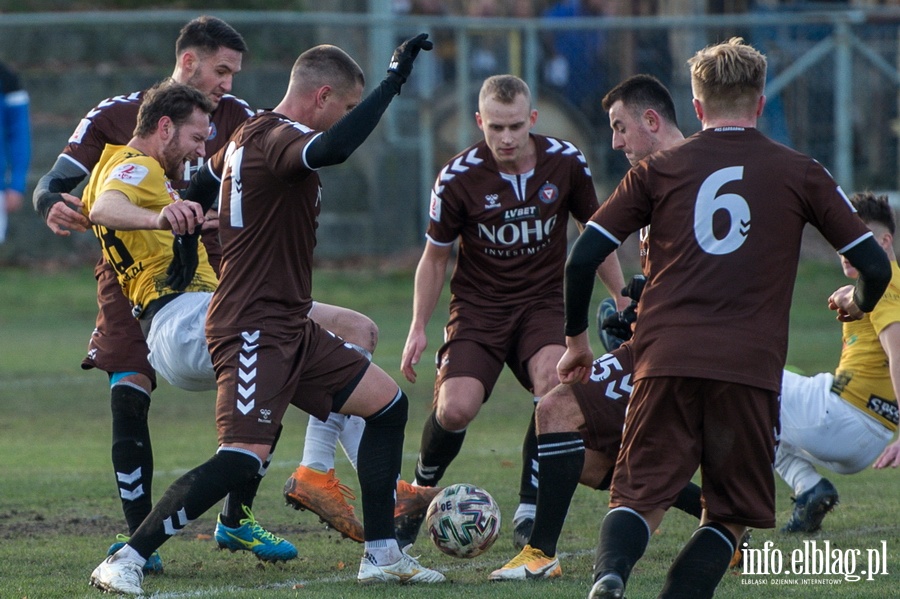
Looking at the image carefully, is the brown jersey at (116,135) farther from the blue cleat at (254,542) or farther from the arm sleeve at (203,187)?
the blue cleat at (254,542)

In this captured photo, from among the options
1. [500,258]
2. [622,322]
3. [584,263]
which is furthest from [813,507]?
[584,263]

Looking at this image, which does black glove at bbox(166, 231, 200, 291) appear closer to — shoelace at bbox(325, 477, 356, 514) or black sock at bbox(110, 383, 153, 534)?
black sock at bbox(110, 383, 153, 534)

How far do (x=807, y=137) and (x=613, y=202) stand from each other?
14799 millimetres

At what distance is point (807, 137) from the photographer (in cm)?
1827

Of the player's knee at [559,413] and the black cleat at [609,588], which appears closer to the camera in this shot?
the black cleat at [609,588]

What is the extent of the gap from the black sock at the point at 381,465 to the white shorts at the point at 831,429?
209cm

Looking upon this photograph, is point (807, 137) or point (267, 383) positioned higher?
point (807, 137)

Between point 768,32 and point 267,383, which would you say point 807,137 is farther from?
point 267,383

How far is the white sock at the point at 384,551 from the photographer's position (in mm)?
5293

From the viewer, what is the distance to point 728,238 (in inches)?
167

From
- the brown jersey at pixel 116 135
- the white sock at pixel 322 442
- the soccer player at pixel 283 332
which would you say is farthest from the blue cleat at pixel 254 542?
the brown jersey at pixel 116 135

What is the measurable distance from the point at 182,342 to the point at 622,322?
1.91m

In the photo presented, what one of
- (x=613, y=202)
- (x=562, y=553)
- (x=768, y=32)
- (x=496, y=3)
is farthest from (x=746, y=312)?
(x=496, y=3)

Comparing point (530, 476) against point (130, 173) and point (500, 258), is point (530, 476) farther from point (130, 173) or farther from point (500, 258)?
point (130, 173)
